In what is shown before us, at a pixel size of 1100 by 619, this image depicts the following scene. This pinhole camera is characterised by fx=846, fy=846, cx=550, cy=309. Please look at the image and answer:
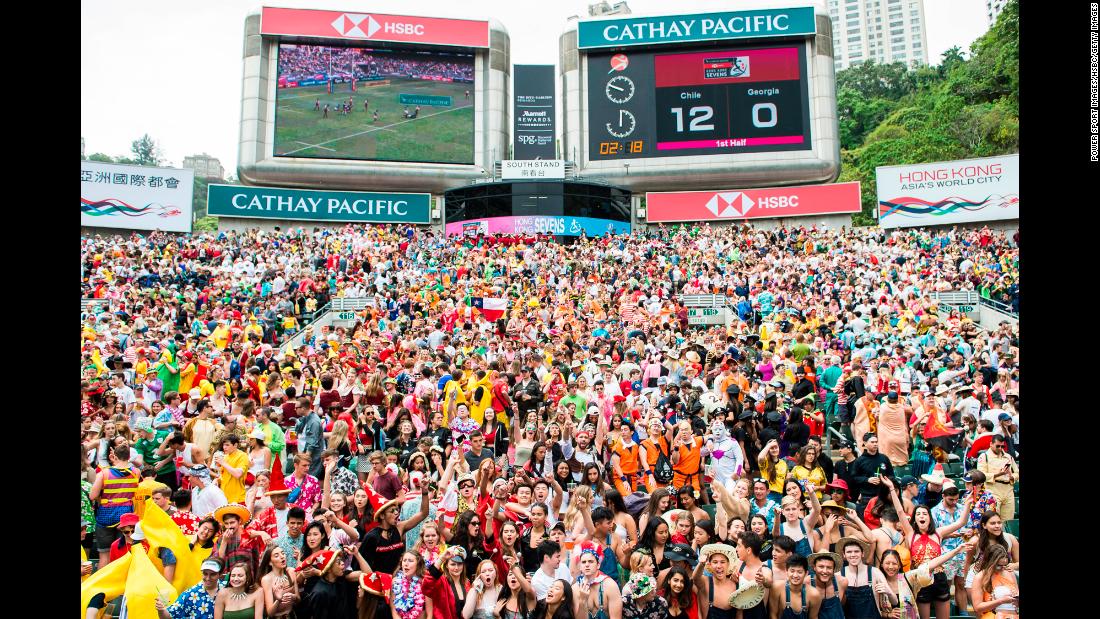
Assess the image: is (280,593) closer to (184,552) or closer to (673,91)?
(184,552)

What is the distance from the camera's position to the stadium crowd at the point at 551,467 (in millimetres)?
6855

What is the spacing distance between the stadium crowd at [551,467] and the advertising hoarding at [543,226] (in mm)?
19756

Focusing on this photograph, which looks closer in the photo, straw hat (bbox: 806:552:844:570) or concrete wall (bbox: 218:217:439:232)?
straw hat (bbox: 806:552:844:570)

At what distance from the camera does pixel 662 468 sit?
9.95 m

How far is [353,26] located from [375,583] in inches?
1724

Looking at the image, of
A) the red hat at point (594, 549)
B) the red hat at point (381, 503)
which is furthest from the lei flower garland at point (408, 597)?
the red hat at point (594, 549)

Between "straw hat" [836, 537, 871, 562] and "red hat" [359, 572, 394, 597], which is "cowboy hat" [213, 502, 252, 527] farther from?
"straw hat" [836, 537, 871, 562]

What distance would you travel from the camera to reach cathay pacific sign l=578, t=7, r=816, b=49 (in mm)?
44938

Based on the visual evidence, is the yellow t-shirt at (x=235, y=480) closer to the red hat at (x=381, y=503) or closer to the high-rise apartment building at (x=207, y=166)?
the red hat at (x=381, y=503)

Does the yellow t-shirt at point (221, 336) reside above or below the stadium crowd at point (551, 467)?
above

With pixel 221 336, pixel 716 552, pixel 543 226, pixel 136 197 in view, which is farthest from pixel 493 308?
pixel 136 197

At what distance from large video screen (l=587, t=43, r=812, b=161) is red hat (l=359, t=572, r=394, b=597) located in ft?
131

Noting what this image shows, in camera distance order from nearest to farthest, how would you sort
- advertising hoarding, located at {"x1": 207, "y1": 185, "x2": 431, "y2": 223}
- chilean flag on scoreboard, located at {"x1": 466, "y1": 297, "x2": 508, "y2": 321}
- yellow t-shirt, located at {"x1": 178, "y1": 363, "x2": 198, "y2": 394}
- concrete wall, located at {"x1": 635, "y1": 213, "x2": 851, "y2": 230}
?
yellow t-shirt, located at {"x1": 178, "y1": 363, "x2": 198, "y2": 394} < chilean flag on scoreboard, located at {"x1": 466, "y1": 297, "x2": 508, "y2": 321} < advertising hoarding, located at {"x1": 207, "y1": 185, "x2": 431, "y2": 223} < concrete wall, located at {"x1": 635, "y1": 213, "x2": 851, "y2": 230}

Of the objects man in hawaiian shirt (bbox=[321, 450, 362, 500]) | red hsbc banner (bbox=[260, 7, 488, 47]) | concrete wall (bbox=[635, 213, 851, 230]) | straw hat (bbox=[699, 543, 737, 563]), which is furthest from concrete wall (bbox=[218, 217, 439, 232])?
straw hat (bbox=[699, 543, 737, 563])
